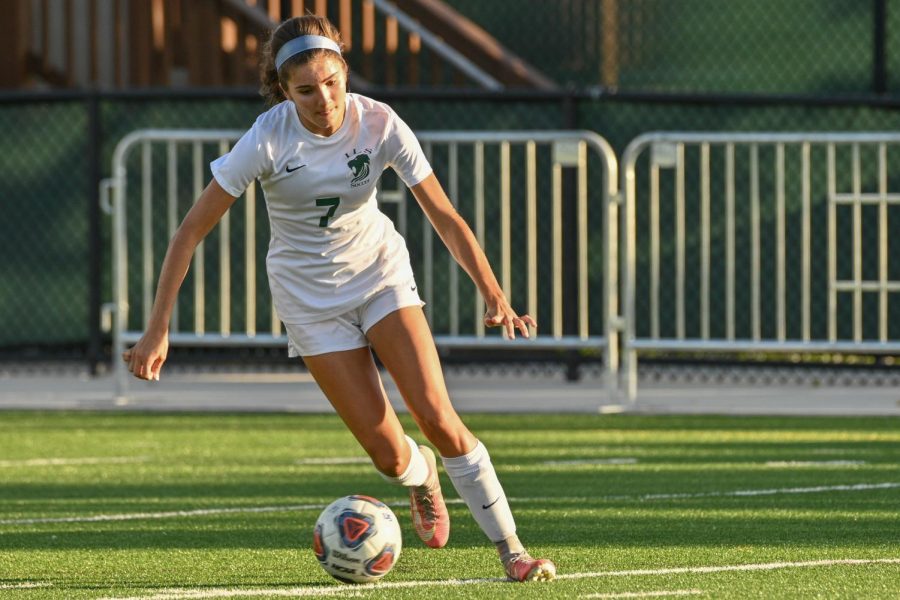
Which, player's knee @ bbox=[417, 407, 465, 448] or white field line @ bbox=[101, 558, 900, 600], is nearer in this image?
white field line @ bbox=[101, 558, 900, 600]

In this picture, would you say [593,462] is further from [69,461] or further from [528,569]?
[528,569]

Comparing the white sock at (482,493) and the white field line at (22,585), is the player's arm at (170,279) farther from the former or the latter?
the white sock at (482,493)

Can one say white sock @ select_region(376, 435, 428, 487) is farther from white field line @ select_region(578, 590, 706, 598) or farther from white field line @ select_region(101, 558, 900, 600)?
white field line @ select_region(578, 590, 706, 598)

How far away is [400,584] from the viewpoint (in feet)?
20.4

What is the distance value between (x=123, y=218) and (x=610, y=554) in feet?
23.4

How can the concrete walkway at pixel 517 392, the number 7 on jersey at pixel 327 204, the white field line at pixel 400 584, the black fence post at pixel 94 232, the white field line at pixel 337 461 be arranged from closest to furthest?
1. the white field line at pixel 400 584
2. the number 7 on jersey at pixel 327 204
3. the white field line at pixel 337 461
4. the concrete walkway at pixel 517 392
5. the black fence post at pixel 94 232

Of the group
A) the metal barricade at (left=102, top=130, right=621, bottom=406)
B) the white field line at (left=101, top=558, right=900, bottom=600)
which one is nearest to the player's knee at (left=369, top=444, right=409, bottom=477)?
the white field line at (left=101, top=558, right=900, bottom=600)

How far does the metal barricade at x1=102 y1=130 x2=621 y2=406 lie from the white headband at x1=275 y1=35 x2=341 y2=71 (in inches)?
260

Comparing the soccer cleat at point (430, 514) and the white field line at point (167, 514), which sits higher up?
the soccer cleat at point (430, 514)

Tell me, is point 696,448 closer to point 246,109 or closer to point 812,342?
point 812,342

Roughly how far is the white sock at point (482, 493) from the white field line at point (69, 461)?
13.6ft

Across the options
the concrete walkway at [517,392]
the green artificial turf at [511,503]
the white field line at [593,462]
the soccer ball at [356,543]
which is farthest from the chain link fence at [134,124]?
the soccer ball at [356,543]

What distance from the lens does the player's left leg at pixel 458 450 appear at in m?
6.19

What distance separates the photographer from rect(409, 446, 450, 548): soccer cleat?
6793 millimetres
